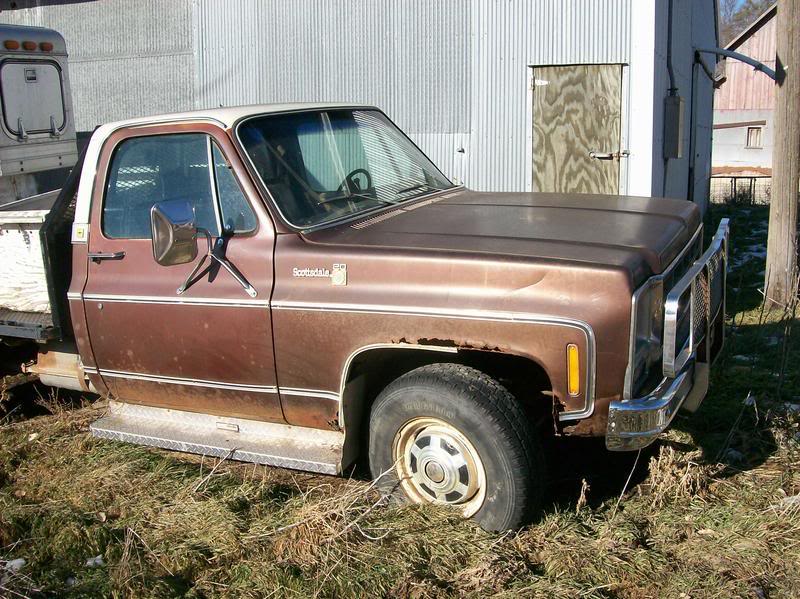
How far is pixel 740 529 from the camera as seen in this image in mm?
3779

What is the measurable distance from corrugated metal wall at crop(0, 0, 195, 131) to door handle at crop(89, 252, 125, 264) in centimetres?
758

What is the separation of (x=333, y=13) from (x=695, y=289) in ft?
26.1

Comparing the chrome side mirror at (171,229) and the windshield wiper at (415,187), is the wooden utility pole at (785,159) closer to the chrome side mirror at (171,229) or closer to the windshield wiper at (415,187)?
the windshield wiper at (415,187)

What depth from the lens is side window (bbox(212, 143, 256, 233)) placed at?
4219 millimetres

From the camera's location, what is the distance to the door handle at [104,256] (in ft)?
15.0

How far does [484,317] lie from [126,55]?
33.7ft

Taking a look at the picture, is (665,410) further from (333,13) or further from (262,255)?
(333,13)

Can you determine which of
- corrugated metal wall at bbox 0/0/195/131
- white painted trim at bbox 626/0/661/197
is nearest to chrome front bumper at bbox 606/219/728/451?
white painted trim at bbox 626/0/661/197

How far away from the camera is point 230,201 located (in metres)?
4.29

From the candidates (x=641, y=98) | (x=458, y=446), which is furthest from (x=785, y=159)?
(x=458, y=446)

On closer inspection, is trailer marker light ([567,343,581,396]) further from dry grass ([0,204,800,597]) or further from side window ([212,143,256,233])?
side window ([212,143,256,233])

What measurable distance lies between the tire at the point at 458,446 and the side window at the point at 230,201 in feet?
3.68

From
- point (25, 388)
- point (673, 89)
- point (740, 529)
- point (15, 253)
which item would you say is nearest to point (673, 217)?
point (740, 529)

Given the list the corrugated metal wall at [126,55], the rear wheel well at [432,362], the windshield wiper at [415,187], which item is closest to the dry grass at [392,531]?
the rear wheel well at [432,362]
